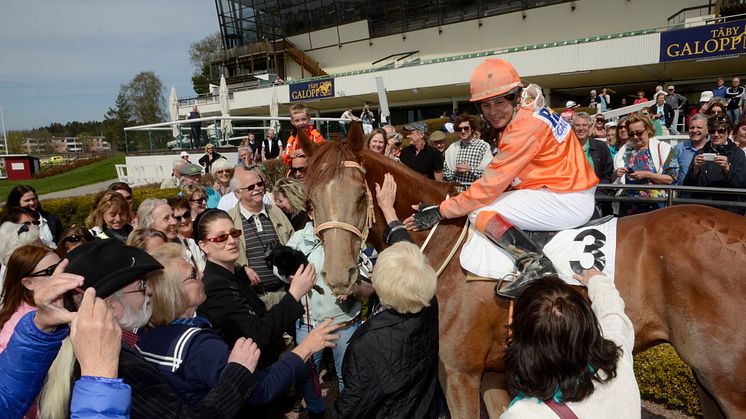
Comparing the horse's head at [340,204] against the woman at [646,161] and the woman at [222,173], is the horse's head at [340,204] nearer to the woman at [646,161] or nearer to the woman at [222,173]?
the woman at [222,173]

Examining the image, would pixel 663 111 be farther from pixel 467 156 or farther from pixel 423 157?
pixel 423 157

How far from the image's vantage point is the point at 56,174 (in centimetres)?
3350

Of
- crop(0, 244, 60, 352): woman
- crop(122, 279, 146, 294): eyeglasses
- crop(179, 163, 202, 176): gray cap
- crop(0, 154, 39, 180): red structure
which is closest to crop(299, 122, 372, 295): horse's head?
crop(122, 279, 146, 294): eyeglasses

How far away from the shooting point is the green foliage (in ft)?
11.9

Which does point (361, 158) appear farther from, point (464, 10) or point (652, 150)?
point (464, 10)

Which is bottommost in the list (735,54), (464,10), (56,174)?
(56,174)

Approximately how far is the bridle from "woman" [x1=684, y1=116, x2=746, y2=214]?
4018mm

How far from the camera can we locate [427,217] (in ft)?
9.17

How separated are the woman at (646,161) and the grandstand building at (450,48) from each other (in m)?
12.7

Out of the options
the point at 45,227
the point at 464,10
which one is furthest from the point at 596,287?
the point at 464,10

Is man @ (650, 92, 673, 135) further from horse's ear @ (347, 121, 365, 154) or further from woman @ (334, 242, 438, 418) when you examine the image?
woman @ (334, 242, 438, 418)

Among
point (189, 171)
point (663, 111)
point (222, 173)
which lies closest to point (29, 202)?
point (189, 171)

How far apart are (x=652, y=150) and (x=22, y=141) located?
82428mm

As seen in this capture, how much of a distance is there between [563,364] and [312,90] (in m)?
35.1
